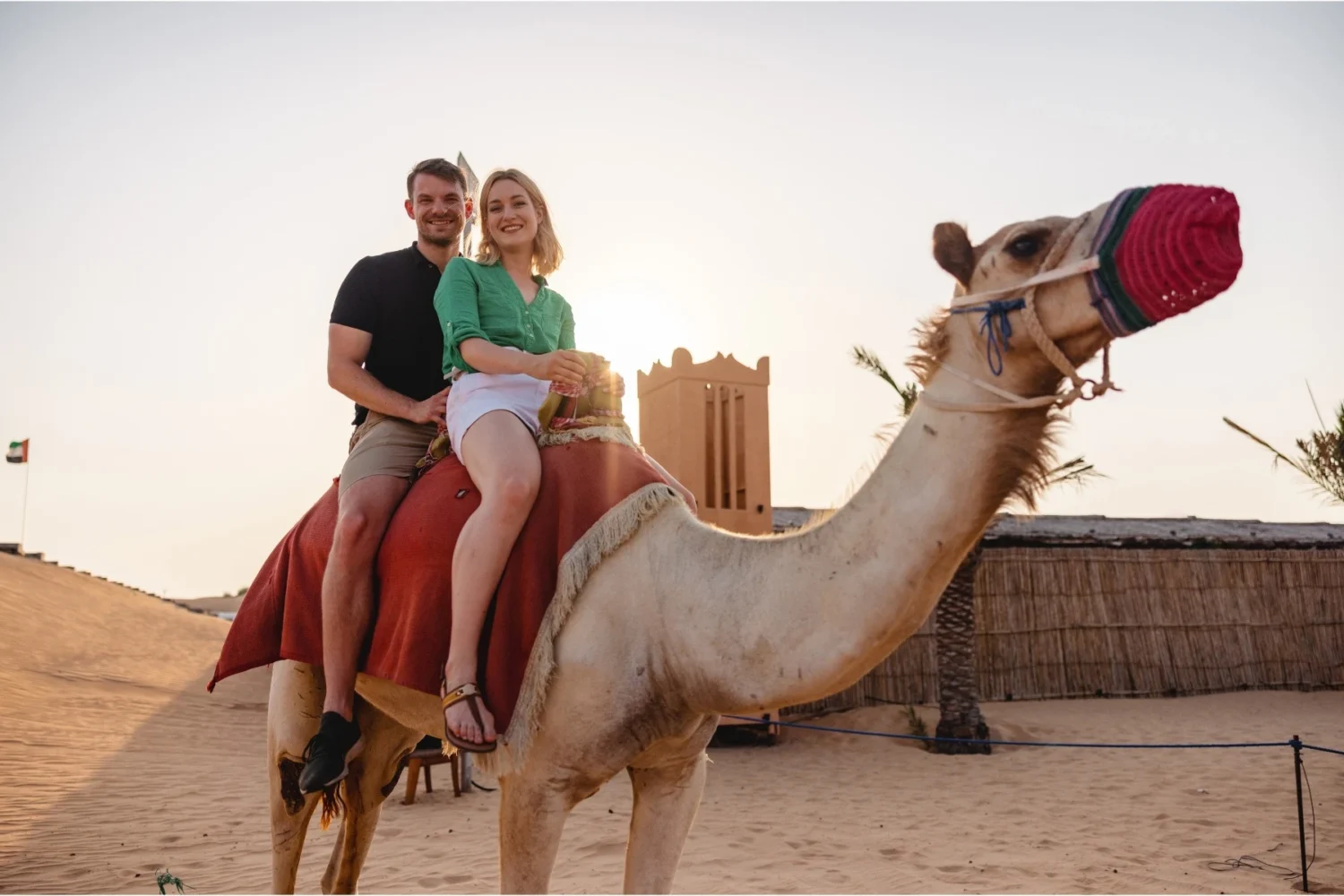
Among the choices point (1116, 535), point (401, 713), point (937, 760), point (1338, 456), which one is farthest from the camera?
point (1116, 535)

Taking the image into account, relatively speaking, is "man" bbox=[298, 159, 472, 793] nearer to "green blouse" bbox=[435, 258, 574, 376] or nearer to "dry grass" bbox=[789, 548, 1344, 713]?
"green blouse" bbox=[435, 258, 574, 376]

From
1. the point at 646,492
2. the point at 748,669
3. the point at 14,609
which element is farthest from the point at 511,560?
the point at 14,609

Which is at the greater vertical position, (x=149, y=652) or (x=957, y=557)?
(x=957, y=557)

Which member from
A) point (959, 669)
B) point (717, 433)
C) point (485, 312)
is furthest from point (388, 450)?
point (959, 669)

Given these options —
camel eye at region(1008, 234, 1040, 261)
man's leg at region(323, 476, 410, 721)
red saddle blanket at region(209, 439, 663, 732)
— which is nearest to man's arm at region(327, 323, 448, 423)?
red saddle blanket at region(209, 439, 663, 732)

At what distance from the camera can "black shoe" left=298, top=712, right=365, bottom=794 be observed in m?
3.17

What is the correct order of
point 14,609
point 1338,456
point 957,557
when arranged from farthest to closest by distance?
1. point 14,609
2. point 1338,456
3. point 957,557

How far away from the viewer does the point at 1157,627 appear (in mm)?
19125

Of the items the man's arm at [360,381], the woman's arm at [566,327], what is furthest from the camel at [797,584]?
the man's arm at [360,381]

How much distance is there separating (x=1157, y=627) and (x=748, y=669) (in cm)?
1920

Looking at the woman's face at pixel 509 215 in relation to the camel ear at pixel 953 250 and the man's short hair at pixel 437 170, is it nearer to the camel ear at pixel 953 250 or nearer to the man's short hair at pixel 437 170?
the man's short hair at pixel 437 170

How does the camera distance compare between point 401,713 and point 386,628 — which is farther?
point 401,713

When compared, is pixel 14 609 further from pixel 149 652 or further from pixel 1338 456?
pixel 1338 456

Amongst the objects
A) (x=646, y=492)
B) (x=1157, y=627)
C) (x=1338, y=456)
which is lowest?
(x=1157, y=627)
